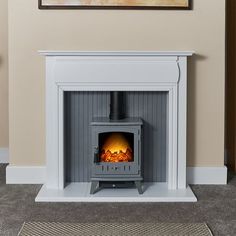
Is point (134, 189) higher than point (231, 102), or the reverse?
point (231, 102)

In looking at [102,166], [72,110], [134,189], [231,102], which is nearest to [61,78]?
[72,110]

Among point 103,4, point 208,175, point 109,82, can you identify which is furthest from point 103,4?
point 208,175

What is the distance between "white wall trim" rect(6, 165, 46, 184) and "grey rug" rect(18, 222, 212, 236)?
2.93ft

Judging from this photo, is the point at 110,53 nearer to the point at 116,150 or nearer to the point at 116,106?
the point at 116,106

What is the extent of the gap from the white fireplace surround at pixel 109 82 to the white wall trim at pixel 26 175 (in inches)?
6.9

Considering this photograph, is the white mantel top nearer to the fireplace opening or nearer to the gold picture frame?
the gold picture frame

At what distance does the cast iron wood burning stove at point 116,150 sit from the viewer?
A: 3.21 meters

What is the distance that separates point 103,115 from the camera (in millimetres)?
3453

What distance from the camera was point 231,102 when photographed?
13.6ft

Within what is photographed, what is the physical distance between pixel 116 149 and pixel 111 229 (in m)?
0.83

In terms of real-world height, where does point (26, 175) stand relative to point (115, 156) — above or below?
below

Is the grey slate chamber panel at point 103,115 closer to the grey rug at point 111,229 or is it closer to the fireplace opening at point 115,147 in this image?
the fireplace opening at point 115,147

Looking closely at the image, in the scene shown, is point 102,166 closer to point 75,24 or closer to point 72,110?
point 72,110

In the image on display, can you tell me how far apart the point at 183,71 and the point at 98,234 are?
1370 mm
